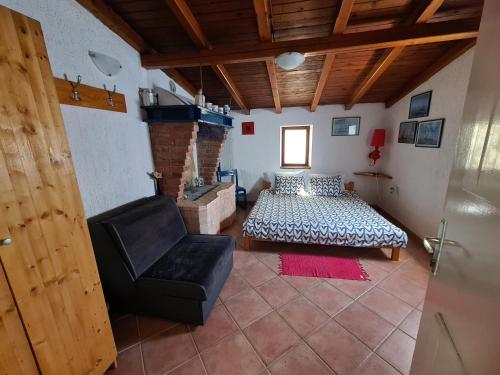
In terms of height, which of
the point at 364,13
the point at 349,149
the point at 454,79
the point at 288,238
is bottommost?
the point at 288,238

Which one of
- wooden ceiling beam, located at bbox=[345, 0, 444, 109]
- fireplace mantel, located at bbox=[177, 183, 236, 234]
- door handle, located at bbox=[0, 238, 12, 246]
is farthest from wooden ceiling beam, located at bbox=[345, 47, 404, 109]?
door handle, located at bbox=[0, 238, 12, 246]

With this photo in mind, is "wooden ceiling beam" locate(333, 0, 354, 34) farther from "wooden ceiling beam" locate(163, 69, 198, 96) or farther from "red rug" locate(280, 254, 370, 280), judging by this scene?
"red rug" locate(280, 254, 370, 280)

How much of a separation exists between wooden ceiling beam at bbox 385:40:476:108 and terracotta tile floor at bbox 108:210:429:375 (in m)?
2.47

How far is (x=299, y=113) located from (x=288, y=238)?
8.83 feet

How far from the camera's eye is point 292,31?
2.18m

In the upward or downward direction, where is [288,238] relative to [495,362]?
downward

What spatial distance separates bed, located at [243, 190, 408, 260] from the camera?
250cm

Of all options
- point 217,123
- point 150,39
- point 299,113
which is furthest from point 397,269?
point 150,39

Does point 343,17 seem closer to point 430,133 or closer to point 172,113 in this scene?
point 172,113

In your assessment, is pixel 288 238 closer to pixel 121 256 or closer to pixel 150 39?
pixel 121 256

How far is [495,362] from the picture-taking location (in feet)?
1.58

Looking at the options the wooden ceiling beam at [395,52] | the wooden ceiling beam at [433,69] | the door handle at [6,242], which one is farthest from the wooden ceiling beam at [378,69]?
the door handle at [6,242]

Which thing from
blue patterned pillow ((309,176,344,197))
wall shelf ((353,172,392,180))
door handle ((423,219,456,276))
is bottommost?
blue patterned pillow ((309,176,344,197))

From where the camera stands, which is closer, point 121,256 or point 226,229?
point 121,256
